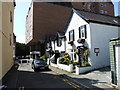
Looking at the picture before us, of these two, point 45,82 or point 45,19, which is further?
point 45,19

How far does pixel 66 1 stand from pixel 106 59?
3460cm

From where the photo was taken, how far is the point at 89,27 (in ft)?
59.1

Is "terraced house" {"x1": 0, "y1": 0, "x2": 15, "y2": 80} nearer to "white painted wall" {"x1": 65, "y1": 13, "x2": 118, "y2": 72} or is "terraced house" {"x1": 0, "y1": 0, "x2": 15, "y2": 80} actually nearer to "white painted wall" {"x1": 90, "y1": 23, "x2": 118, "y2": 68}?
"white painted wall" {"x1": 65, "y1": 13, "x2": 118, "y2": 72}

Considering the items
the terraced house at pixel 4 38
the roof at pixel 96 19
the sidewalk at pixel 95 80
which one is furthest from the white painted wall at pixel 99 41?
the terraced house at pixel 4 38

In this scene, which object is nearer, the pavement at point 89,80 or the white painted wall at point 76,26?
the pavement at point 89,80

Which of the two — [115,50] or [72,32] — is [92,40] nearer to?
[72,32]

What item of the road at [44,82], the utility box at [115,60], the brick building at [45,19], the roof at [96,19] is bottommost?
the road at [44,82]

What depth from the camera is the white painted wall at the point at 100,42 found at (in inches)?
701

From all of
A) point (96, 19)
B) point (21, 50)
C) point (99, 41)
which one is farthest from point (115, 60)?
point (21, 50)

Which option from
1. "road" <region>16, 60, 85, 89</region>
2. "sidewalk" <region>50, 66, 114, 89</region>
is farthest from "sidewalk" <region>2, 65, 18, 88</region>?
"sidewalk" <region>50, 66, 114, 89</region>

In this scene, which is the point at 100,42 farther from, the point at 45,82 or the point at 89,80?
the point at 45,82

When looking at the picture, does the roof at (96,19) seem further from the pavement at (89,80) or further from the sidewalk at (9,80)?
the sidewalk at (9,80)

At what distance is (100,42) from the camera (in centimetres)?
A: 1831

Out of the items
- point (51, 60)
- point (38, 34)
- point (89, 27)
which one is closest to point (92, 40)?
point (89, 27)
